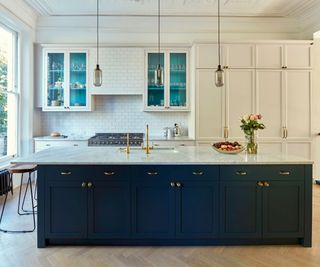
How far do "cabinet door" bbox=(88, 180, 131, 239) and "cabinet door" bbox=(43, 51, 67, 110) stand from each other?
307 centimetres

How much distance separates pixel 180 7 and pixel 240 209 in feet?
12.9

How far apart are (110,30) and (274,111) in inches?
141

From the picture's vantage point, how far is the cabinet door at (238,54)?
4.81 meters

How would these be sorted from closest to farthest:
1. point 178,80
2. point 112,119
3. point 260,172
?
point 260,172 → point 178,80 → point 112,119

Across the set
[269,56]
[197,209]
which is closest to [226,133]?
[269,56]

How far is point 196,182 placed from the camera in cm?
258

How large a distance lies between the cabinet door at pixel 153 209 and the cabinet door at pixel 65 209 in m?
0.51

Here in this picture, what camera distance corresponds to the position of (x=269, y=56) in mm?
4840

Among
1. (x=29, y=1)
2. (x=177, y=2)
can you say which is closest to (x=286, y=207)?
(x=177, y=2)

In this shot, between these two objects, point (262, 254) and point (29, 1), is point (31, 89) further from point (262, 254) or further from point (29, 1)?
point (262, 254)

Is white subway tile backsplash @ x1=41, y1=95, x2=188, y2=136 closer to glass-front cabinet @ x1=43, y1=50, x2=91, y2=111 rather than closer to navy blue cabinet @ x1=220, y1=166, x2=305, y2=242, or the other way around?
glass-front cabinet @ x1=43, y1=50, x2=91, y2=111

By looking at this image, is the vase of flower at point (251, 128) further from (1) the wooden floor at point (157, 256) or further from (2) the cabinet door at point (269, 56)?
→ (2) the cabinet door at point (269, 56)

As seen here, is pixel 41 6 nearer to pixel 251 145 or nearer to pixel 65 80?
pixel 65 80

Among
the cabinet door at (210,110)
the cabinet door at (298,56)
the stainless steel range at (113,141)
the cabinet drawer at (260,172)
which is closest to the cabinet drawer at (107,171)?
the cabinet drawer at (260,172)
